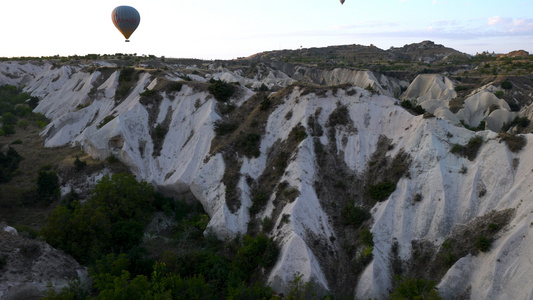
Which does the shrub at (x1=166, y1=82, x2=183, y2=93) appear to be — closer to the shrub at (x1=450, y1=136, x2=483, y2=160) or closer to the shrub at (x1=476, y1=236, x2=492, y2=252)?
the shrub at (x1=450, y1=136, x2=483, y2=160)

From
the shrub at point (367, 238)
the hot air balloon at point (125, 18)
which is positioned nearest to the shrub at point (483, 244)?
the shrub at point (367, 238)

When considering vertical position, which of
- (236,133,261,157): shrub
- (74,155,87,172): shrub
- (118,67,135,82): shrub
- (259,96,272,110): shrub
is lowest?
(74,155,87,172): shrub

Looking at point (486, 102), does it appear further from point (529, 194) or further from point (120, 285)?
point (120, 285)

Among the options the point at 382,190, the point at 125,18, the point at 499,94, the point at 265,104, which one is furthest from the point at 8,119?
the point at 499,94

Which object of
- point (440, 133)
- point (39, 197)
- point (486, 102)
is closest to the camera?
point (440, 133)

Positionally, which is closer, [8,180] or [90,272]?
[90,272]

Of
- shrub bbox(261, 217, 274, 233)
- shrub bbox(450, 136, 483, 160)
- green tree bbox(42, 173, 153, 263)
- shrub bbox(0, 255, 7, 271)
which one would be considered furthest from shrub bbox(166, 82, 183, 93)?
shrub bbox(450, 136, 483, 160)

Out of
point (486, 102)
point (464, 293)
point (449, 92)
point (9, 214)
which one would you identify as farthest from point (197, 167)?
point (449, 92)
